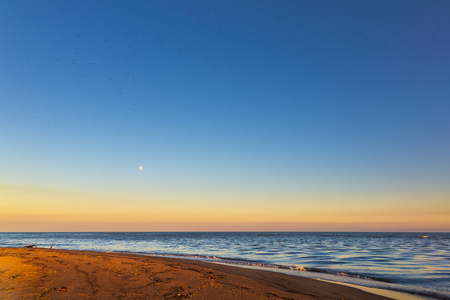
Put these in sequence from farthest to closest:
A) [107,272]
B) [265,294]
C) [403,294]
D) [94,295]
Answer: [403,294]
[107,272]
[265,294]
[94,295]

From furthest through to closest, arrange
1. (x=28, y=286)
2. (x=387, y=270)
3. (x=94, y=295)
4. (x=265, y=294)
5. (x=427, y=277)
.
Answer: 1. (x=387, y=270)
2. (x=427, y=277)
3. (x=265, y=294)
4. (x=28, y=286)
5. (x=94, y=295)

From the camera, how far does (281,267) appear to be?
19.8m

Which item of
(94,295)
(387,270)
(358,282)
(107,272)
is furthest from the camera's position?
(387,270)

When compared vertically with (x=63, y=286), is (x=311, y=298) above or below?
below

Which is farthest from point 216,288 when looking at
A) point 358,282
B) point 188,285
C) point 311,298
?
point 358,282

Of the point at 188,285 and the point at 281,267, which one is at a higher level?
the point at 188,285

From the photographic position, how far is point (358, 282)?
47.5 ft

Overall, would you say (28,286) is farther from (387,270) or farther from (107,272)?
(387,270)

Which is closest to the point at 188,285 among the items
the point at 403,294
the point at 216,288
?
the point at 216,288

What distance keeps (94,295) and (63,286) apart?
1.53 metres

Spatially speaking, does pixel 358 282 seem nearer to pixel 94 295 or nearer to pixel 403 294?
pixel 403 294

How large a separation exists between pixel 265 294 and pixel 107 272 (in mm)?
6370

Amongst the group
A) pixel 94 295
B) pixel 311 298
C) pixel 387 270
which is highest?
pixel 94 295

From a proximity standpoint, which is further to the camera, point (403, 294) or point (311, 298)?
point (403, 294)
